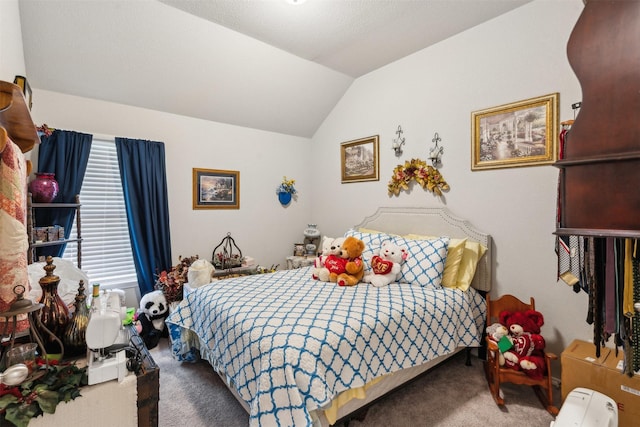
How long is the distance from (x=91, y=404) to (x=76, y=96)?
9.90 feet

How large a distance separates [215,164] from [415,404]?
3214mm

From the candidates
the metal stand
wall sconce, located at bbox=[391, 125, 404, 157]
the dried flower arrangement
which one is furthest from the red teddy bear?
the dried flower arrangement

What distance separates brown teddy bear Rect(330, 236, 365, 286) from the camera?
2.63 m

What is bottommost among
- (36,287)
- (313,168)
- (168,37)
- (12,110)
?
(36,287)

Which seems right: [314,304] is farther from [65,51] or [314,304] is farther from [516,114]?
[65,51]

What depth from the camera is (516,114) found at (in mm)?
2598

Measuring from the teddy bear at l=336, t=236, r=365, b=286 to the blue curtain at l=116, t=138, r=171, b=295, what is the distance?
1.94 metres

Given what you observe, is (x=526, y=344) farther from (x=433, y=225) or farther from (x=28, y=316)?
(x=28, y=316)

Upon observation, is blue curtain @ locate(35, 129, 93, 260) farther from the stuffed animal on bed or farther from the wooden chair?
the wooden chair

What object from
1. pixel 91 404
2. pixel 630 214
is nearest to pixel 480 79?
pixel 630 214

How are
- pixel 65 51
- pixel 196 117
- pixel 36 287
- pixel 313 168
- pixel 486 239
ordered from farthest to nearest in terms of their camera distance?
pixel 313 168
pixel 196 117
pixel 486 239
pixel 65 51
pixel 36 287

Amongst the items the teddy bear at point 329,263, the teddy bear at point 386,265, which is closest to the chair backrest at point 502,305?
the teddy bear at point 386,265

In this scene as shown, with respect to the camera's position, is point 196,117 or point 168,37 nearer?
point 168,37

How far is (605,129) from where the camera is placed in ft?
2.76
